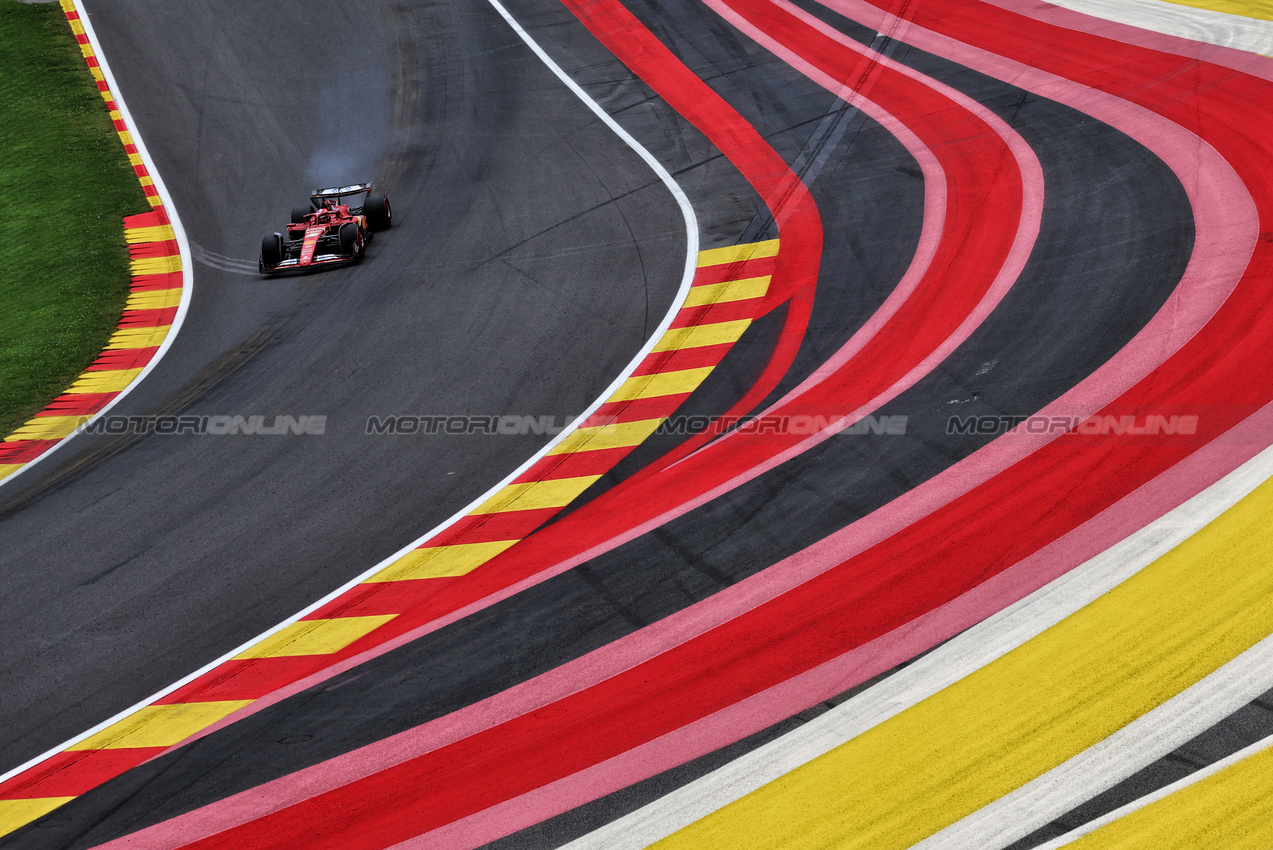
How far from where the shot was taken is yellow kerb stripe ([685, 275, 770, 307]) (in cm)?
1419

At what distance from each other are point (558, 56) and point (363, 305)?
9.87 metres

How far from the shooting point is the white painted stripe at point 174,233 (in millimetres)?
13531

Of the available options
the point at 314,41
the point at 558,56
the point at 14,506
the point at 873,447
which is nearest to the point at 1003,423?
the point at 873,447

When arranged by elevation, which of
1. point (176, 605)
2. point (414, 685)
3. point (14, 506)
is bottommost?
point (14, 506)

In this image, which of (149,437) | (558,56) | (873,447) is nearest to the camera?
(873,447)

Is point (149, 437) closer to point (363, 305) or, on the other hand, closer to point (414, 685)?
point (363, 305)

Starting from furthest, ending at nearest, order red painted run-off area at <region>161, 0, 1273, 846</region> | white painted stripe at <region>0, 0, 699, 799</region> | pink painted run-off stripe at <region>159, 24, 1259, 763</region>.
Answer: pink painted run-off stripe at <region>159, 24, 1259, 763</region>
white painted stripe at <region>0, 0, 699, 799</region>
red painted run-off area at <region>161, 0, 1273, 846</region>

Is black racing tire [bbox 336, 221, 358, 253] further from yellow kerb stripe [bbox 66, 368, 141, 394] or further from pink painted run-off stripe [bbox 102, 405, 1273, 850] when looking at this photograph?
pink painted run-off stripe [bbox 102, 405, 1273, 850]

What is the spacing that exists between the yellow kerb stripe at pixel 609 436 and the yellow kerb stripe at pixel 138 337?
6.60 m

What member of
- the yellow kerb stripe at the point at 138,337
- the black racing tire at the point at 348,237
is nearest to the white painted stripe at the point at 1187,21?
the black racing tire at the point at 348,237

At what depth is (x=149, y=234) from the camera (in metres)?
18.5

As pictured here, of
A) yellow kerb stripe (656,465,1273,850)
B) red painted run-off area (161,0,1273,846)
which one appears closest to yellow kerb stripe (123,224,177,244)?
red painted run-off area (161,0,1273,846)

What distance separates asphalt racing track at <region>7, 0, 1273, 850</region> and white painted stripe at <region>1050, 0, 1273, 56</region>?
0.36m

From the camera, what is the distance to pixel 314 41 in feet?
82.8
